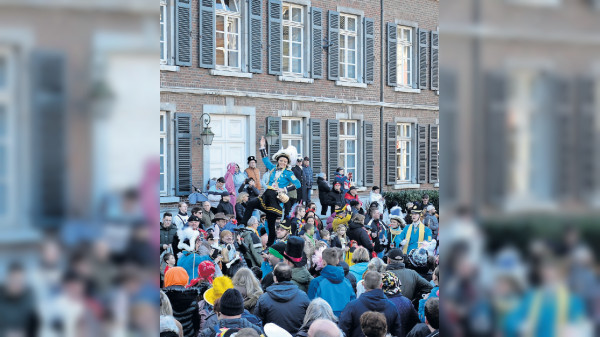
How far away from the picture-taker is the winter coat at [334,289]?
5914 mm

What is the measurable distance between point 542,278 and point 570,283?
0.16 feet

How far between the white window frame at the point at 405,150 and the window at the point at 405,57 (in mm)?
1450

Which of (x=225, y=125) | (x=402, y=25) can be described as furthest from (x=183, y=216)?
(x=402, y=25)

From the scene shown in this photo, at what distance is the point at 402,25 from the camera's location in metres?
23.5

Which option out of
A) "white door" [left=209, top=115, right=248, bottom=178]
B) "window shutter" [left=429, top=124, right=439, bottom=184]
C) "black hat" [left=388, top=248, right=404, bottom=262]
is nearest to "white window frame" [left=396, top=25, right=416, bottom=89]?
"window shutter" [left=429, top=124, right=439, bottom=184]

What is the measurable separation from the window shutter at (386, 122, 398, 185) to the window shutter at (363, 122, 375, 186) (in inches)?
33.2

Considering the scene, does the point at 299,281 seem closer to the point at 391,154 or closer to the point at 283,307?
the point at 283,307

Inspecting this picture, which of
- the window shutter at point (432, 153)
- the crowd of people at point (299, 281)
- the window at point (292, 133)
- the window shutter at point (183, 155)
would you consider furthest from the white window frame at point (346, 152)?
the crowd of people at point (299, 281)

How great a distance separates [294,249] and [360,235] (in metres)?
4.09

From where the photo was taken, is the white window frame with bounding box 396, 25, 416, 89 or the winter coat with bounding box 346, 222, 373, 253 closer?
the winter coat with bounding box 346, 222, 373, 253

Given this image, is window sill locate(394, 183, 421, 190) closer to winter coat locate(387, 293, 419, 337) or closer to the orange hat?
the orange hat

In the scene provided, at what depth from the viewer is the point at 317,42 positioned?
799 inches

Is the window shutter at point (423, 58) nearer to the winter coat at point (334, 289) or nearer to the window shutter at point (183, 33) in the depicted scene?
the window shutter at point (183, 33)

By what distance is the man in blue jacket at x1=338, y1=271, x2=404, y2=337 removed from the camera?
508 cm
